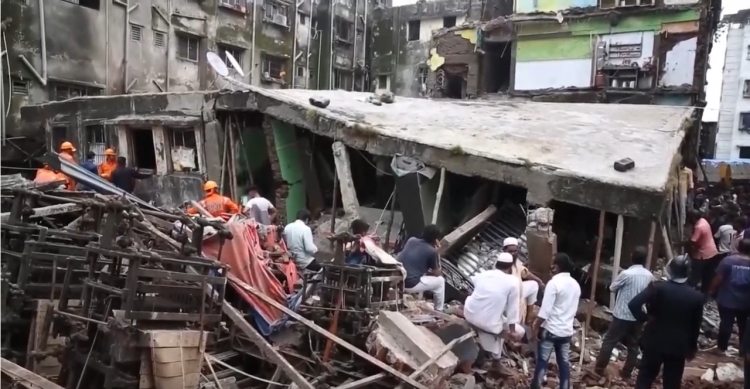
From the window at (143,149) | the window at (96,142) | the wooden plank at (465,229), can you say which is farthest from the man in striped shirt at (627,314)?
the window at (96,142)

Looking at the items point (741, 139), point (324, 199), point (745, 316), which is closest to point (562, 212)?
point (745, 316)

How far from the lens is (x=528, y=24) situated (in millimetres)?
20812

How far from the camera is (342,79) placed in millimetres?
30906

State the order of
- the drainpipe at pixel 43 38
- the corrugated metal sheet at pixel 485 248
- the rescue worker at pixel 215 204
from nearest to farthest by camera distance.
A: 1. the rescue worker at pixel 215 204
2. the corrugated metal sheet at pixel 485 248
3. the drainpipe at pixel 43 38

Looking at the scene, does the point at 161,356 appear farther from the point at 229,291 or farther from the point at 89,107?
the point at 89,107

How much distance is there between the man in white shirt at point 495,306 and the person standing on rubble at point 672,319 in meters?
1.15

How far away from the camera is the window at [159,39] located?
1957 centimetres

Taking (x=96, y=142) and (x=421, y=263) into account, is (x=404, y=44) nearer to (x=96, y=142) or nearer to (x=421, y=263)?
(x=96, y=142)

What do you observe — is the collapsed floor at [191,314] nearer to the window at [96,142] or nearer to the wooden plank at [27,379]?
the wooden plank at [27,379]

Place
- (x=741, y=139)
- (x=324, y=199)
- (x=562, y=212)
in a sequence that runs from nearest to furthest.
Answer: (x=562, y=212)
(x=324, y=199)
(x=741, y=139)

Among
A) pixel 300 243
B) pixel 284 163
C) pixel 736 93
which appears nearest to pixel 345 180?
pixel 284 163

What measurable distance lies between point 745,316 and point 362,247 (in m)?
4.96

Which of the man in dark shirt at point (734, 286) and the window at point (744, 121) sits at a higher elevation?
the window at point (744, 121)

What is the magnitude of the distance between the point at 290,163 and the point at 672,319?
321 inches
